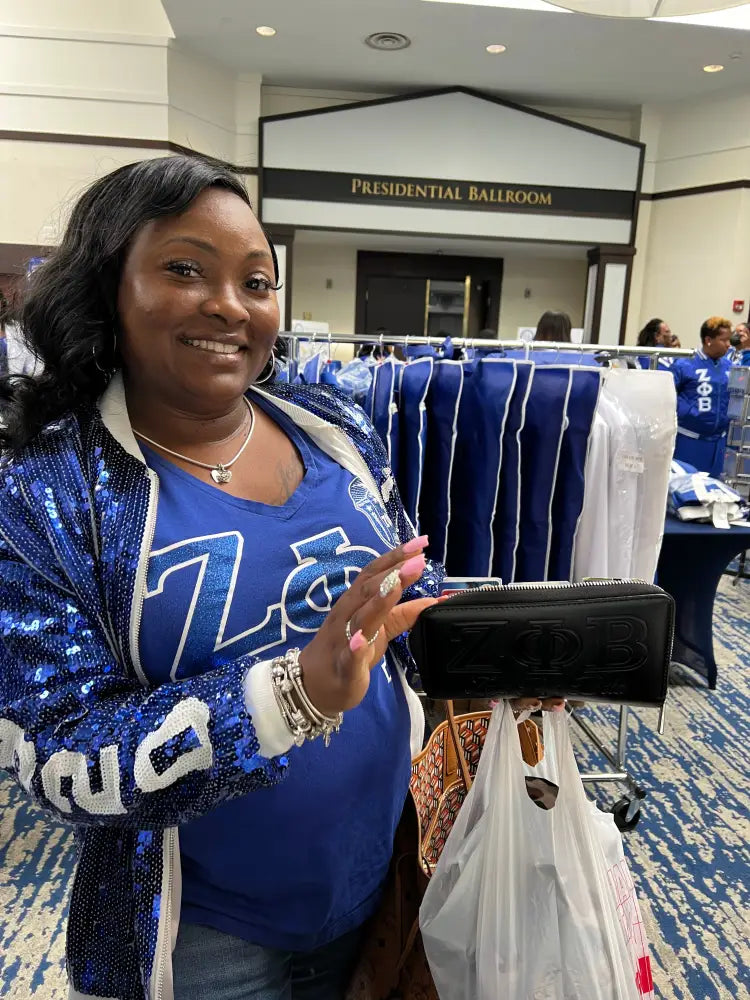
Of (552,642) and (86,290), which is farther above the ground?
(86,290)

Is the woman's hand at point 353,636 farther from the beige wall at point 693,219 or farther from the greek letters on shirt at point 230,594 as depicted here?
the beige wall at point 693,219

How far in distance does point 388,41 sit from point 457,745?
723cm

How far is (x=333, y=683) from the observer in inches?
22.7

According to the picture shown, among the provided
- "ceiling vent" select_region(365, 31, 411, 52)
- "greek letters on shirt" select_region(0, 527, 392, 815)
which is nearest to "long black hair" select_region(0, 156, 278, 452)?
"greek letters on shirt" select_region(0, 527, 392, 815)

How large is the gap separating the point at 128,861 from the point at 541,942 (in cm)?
49

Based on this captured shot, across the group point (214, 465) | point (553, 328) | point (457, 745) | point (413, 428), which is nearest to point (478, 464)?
point (413, 428)

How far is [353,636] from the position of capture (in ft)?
1.85

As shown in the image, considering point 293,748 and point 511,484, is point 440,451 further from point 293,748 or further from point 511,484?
point 293,748

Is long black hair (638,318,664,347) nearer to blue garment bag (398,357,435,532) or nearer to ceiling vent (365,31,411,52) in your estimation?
ceiling vent (365,31,411,52)

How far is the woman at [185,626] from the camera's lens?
0.59 metres

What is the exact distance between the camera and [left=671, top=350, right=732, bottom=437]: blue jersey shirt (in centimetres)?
456

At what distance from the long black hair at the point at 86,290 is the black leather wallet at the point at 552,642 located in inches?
19.1

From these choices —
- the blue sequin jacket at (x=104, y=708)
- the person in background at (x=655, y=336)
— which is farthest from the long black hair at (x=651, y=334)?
the blue sequin jacket at (x=104, y=708)

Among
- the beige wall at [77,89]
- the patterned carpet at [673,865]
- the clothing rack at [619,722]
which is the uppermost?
the beige wall at [77,89]
